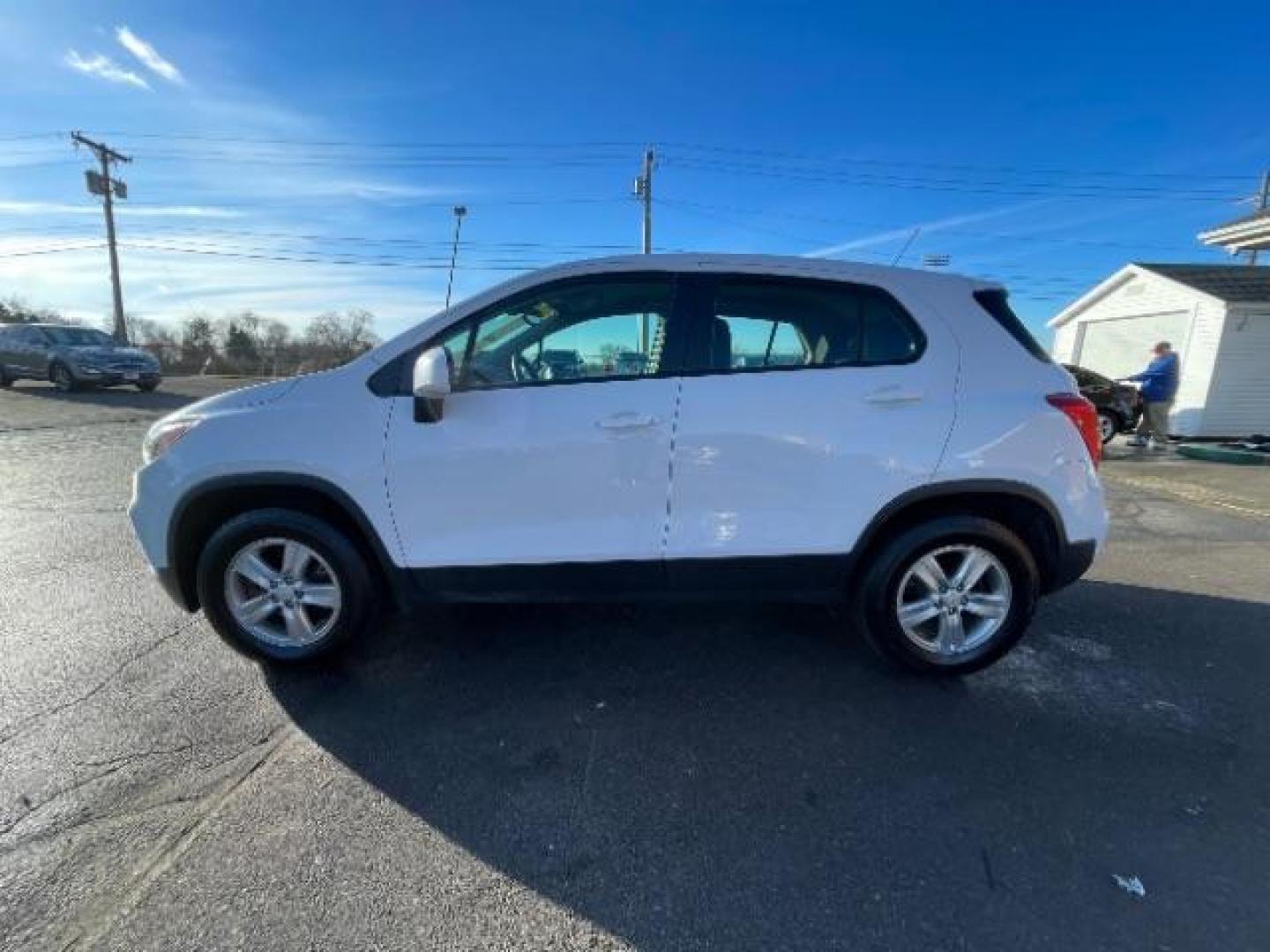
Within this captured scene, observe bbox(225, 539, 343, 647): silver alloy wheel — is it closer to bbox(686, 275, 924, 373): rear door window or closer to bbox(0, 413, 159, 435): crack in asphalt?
bbox(686, 275, 924, 373): rear door window

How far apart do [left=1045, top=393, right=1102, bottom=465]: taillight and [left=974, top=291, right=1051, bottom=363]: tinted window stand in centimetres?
21

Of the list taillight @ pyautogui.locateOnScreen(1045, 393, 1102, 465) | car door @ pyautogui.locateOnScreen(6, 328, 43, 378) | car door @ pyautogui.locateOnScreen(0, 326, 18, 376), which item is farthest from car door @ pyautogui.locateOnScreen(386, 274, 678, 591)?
car door @ pyautogui.locateOnScreen(0, 326, 18, 376)

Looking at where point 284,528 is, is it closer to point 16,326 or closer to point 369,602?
point 369,602

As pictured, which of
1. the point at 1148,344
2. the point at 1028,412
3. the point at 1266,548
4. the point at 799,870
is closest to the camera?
the point at 799,870

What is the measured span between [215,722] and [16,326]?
63.6 feet

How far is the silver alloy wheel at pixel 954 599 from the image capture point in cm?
291

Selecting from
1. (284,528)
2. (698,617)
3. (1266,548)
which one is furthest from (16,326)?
(1266,548)

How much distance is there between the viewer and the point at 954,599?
2.93m

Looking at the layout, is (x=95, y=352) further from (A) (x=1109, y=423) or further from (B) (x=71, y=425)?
(A) (x=1109, y=423)

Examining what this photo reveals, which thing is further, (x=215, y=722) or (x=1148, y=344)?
(x=1148, y=344)

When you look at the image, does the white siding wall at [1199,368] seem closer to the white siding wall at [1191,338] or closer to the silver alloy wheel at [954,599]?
the white siding wall at [1191,338]

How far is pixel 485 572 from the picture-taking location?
2.81m

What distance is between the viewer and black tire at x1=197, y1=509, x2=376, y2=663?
2.81 m

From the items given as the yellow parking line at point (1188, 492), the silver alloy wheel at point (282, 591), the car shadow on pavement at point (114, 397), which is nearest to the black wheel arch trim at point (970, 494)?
the silver alloy wheel at point (282, 591)
